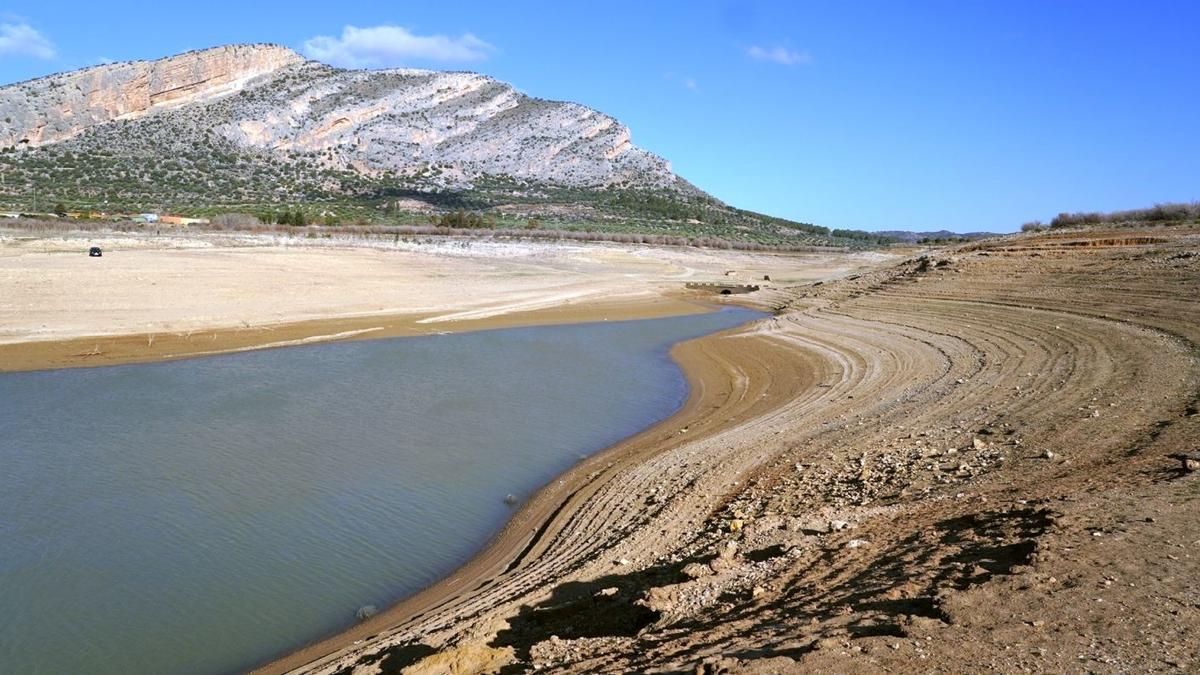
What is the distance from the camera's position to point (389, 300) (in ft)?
98.3

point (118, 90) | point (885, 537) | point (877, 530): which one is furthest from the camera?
point (118, 90)

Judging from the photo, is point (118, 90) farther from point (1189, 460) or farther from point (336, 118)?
point (1189, 460)

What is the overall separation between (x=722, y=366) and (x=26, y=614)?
641 inches

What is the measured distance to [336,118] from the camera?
Result: 8994 centimetres

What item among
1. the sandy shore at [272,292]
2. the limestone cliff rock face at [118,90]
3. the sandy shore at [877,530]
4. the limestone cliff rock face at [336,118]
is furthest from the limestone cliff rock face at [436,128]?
the sandy shore at [877,530]

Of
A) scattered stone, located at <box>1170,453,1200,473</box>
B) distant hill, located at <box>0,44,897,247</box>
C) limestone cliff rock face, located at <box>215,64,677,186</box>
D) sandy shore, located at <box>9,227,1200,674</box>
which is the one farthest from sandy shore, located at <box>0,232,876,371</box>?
limestone cliff rock face, located at <box>215,64,677,186</box>

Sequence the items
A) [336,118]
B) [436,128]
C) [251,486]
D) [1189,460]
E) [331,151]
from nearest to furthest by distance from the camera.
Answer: [1189,460] → [251,486] → [331,151] → [336,118] → [436,128]

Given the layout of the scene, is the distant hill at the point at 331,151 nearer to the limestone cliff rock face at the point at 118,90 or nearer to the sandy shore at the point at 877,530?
the limestone cliff rock face at the point at 118,90

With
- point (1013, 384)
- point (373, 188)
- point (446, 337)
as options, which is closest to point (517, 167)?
point (373, 188)

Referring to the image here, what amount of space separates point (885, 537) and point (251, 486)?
833cm

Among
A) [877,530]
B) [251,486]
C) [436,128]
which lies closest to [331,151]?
[436,128]

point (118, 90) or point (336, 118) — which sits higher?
point (118, 90)

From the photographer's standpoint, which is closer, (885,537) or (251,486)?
(885,537)

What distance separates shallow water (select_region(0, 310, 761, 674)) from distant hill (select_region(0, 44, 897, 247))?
128 ft
